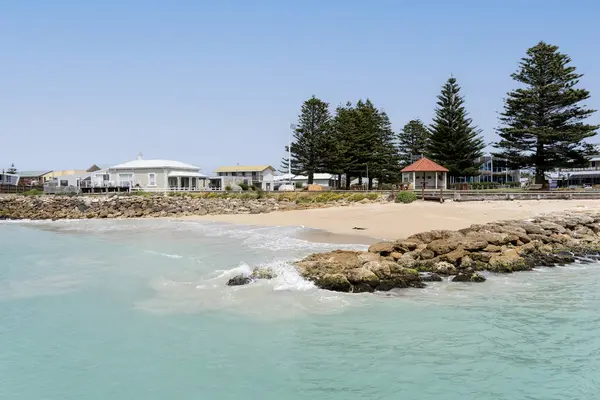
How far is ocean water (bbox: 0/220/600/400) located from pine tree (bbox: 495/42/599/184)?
3022cm

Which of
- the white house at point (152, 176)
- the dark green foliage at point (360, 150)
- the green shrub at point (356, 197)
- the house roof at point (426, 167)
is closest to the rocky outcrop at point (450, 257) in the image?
the green shrub at point (356, 197)

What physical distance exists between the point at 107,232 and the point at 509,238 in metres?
20.5

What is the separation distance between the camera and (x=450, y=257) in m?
13.0

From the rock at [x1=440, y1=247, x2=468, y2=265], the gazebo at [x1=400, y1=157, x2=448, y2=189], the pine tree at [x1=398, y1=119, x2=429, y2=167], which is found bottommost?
the rock at [x1=440, y1=247, x2=468, y2=265]

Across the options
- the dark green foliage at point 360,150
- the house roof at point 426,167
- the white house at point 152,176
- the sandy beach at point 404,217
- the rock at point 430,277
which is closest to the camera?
the rock at point 430,277

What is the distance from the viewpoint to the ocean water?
6156 millimetres

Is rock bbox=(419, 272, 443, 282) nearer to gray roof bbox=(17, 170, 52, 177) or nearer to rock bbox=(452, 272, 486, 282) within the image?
rock bbox=(452, 272, 486, 282)

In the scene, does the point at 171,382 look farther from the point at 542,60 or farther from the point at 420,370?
the point at 542,60

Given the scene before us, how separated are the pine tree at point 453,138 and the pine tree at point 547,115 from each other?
525 centimetres

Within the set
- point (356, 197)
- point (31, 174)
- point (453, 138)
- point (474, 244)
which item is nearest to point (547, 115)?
point (453, 138)

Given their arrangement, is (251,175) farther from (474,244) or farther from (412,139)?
(474,244)

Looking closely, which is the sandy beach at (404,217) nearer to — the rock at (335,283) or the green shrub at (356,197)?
the green shrub at (356,197)

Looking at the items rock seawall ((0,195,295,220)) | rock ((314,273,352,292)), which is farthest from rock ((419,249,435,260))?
rock seawall ((0,195,295,220))

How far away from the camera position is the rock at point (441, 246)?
1345 centimetres
